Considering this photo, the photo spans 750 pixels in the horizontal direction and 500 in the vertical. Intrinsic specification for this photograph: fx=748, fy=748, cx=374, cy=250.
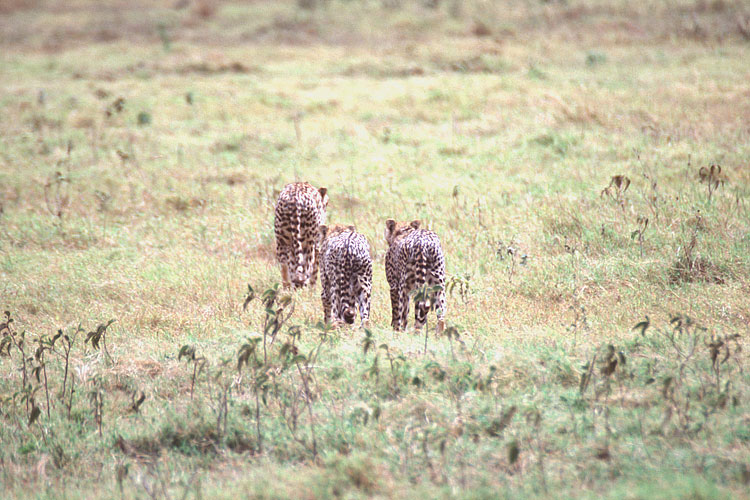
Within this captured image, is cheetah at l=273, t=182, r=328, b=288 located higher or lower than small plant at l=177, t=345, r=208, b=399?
higher

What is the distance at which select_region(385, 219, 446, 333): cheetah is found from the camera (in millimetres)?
7430

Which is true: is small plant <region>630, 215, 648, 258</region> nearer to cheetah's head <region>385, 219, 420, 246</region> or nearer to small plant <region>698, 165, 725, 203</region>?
small plant <region>698, 165, 725, 203</region>

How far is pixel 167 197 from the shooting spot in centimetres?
1277

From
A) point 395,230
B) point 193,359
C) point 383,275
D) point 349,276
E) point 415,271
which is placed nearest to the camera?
point 193,359

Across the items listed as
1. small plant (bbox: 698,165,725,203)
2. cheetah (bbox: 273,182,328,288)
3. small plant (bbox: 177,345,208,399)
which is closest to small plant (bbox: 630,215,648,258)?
small plant (bbox: 698,165,725,203)

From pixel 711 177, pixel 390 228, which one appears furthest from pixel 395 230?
pixel 711 177

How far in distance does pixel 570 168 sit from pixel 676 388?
7.60 meters

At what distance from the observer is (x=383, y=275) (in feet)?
32.1

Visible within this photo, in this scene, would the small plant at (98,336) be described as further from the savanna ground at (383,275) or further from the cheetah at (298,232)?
the cheetah at (298,232)

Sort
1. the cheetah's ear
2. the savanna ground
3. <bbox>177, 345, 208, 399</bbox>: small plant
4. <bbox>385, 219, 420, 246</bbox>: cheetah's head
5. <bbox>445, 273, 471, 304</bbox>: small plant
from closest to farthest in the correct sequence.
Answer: the savanna ground → <bbox>177, 345, 208, 399</bbox>: small plant → <bbox>445, 273, 471, 304</bbox>: small plant → <bbox>385, 219, 420, 246</bbox>: cheetah's head → the cheetah's ear

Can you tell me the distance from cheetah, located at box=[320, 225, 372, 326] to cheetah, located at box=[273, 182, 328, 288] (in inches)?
65.2

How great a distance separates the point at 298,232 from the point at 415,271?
242 cm

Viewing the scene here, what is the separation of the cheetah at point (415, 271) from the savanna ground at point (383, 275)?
0.92ft

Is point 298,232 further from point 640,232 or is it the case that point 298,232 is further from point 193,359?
point 640,232
